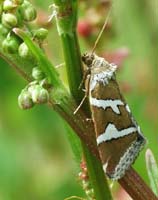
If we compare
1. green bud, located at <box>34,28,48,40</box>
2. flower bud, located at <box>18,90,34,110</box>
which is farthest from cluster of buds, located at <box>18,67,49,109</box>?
green bud, located at <box>34,28,48,40</box>

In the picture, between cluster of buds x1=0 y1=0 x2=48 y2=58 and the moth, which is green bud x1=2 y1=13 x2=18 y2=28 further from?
the moth

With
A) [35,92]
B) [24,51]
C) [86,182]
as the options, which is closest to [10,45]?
[24,51]

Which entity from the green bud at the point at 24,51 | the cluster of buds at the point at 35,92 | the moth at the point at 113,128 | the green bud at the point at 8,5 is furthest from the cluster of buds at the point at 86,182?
the green bud at the point at 8,5

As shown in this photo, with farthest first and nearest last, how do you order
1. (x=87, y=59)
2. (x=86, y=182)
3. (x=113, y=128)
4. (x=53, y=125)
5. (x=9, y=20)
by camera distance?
(x=53, y=125) → (x=87, y=59) → (x=113, y=128) → (x=86, y=182) → (x=9, y=20)

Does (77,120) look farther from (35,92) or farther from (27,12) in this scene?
(27,12)

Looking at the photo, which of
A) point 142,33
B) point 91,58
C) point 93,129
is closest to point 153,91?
point 142,33

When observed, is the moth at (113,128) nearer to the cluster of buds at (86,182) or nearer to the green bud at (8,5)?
the cluster of buds at (86,182)
